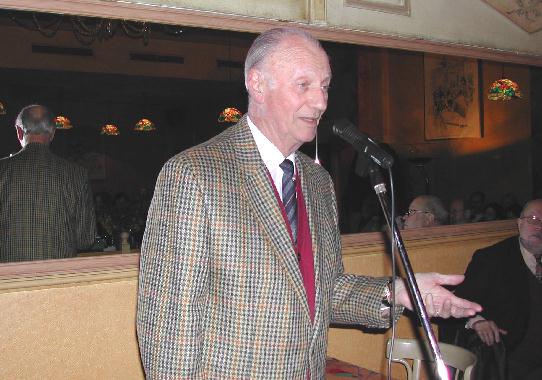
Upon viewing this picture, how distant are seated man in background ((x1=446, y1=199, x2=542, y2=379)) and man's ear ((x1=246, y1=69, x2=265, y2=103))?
7.41 ft

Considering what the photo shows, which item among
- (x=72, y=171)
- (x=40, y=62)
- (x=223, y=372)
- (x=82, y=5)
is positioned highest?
(x=40, y=62)

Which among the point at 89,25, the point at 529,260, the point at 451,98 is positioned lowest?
the point at 529,260

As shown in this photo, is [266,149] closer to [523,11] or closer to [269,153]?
[269,153]

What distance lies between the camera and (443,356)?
2.95 m

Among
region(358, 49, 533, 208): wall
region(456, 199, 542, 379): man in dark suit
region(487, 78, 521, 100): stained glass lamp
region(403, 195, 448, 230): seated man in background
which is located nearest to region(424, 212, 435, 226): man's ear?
region(403, 195, 448, 230): seated man in background

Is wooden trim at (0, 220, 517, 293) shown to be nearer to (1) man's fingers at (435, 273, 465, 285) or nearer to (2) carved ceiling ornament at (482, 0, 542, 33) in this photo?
(1) man's fingers at (435, 273, 465, 285)

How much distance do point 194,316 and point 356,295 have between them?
0.58 meters

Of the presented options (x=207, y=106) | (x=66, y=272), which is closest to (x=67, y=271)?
(x=66, y=272)

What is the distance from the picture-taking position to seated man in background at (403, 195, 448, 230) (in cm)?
455

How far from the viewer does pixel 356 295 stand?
188 cm

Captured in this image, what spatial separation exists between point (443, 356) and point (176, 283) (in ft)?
6.15

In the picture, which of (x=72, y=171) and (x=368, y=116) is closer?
(x=72, y=171)

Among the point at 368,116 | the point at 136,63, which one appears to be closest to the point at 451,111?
the point at 368,116

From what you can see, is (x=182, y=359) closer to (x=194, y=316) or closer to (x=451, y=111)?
(x=194, y=316)
